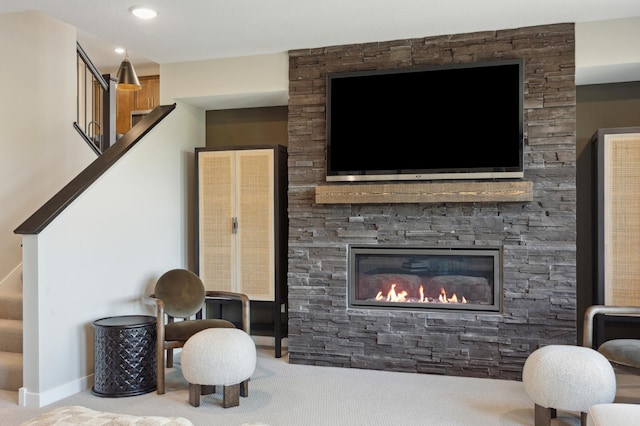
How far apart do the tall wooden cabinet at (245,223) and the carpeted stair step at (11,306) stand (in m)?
1.42

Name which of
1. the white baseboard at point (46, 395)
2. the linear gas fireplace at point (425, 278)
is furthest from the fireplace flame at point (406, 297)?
the white baseboard at point (46, 395)

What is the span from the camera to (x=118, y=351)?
3.66 metres

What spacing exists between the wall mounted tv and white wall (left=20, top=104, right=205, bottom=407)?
1.48 metres

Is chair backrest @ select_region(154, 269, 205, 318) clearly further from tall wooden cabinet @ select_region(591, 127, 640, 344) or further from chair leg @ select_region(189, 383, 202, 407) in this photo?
tall wooden cabinet @ select_region(591, 127, 640, 344)

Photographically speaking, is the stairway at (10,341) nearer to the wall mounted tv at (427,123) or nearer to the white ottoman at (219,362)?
the white ottoman at (219,362)

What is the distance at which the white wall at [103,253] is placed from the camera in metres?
3.50

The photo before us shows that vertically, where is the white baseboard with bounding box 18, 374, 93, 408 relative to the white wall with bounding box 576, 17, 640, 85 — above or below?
below

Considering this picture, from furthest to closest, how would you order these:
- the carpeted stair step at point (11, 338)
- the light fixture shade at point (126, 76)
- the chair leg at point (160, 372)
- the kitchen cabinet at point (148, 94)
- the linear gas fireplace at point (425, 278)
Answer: the kitchen cabinet at point (148, 94) < the light fixture shade at point (126, 76) < the linear gas fireplace at point (425, 278) < the carpeted stair step at point (11, 338) < the chair leg at point (160, 372)

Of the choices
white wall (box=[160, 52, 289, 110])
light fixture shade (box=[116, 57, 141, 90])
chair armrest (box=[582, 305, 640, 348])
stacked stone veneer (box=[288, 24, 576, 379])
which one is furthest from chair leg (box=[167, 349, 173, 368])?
chair armrest (box=[582, 305, 640, 348])

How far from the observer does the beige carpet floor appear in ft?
10.6

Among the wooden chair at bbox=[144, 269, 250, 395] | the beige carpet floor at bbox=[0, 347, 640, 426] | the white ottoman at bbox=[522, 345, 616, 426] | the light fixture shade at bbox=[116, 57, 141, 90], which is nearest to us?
the white ottoman at bbox=[522, 345, 616, 426]

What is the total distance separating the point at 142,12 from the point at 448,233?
268 cm

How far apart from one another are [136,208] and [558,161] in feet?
10.6

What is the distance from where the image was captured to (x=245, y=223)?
15.9 ft
